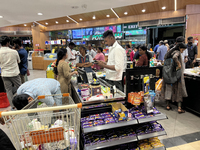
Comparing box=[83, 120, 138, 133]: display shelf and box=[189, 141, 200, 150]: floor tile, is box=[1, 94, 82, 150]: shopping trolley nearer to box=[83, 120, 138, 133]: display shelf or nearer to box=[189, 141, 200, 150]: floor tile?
box=[83, 120, 138, 133]: display shelf

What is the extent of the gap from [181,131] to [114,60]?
2.13 m

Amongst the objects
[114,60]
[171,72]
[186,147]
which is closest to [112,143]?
[114,60]

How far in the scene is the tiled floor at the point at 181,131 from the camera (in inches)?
100.0

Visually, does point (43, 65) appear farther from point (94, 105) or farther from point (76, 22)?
point (94, 105)

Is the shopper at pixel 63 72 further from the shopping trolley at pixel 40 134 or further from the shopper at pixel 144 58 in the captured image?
the shopper at pixel 144 58

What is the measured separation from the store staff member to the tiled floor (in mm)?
1470

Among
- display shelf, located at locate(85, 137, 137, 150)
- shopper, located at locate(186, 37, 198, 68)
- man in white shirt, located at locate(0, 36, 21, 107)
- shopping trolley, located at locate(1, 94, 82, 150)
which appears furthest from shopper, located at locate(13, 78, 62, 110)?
shopper, located at locate(186, 37, 198, 68)

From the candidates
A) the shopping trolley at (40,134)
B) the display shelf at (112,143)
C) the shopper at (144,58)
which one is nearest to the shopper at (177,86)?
the shopper at (144,58)

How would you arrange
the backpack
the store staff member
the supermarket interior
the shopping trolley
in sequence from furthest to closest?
1. the backpack
2. the store staff member
3. the supermarket interior
4. the shopping trolley

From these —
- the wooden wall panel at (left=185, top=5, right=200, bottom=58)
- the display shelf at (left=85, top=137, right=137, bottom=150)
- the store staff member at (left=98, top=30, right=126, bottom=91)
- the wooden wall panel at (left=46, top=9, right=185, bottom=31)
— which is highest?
the wooden wall panel at (left=46, top=9, right=185, bottom=31)

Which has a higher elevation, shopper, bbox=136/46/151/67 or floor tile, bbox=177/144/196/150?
shopper, bbox=136/46/151/67

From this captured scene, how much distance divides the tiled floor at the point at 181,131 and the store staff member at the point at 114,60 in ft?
4.82

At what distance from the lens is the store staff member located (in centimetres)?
245

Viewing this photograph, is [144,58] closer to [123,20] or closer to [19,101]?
[19,101]
